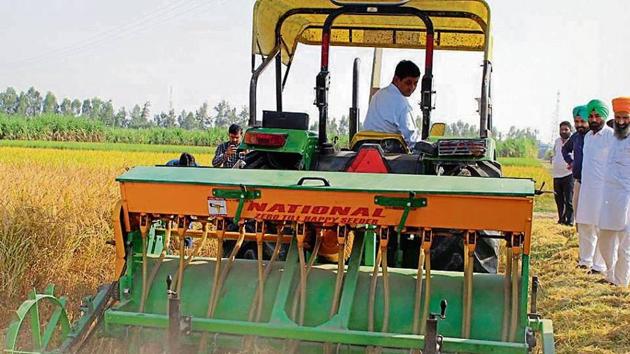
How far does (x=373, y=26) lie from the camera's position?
7.02 m

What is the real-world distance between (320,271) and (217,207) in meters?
0.66

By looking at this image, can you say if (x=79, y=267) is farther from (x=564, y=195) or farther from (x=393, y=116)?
(x=564, y=195)

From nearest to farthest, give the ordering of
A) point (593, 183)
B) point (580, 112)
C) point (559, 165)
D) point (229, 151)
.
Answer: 1. point (593, 183)
2. point (229, 151)
3. point (580, 112)
4. point (559, 165)

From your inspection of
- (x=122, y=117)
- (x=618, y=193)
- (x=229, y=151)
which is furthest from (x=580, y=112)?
(x=122, y=117)

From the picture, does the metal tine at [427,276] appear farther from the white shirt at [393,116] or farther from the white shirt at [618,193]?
the white shirt at [618,193]

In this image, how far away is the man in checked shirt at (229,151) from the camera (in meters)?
8.12

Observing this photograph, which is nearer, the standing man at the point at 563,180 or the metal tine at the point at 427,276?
the metal tine at the point at 427,276

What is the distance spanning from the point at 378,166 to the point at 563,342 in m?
1.83

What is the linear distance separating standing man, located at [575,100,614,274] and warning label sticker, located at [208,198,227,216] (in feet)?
16.5

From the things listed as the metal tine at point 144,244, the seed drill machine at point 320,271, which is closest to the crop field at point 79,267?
the seed drill machine at point 320,271

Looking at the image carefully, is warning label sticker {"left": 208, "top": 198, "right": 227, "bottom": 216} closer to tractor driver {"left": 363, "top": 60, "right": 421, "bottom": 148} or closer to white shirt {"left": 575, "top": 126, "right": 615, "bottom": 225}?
tractor driver {"left": 363, "top": 60, "right": 421, "bottom": 148}

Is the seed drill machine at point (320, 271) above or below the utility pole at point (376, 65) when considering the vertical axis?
below

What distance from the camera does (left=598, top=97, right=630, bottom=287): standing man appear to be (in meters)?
7.32

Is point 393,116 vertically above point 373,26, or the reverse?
point 373,26
